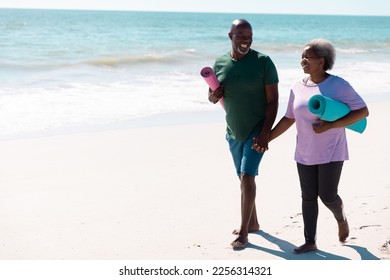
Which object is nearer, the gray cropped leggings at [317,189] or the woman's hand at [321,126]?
the woman's hand at [321,126]

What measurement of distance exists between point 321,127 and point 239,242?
108 cm

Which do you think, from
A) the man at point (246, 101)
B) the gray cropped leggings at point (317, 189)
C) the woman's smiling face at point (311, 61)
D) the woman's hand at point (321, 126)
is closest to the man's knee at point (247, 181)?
the man at point (246, 101)

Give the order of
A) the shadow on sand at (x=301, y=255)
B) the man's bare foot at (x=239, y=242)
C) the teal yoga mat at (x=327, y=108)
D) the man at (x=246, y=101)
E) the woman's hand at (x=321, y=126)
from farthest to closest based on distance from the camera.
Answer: the man's bare foot at (x=239, y=242) → the man at (x=246, y=101) → the shadow on sand at (x=301, y=255) → the woman's hand at (x=321, y=126) → the teal yoga mat at (x=327, y=108)

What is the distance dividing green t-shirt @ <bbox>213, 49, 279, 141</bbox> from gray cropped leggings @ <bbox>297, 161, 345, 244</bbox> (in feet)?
1.57

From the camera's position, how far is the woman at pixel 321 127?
3.79 metres

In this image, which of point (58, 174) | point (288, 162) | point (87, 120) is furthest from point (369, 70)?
point (58, 174)

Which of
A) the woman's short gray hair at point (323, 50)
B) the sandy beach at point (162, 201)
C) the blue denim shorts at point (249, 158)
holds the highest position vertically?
the woman's short gray hair at point (323, 50)

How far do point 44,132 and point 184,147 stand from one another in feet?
7.43

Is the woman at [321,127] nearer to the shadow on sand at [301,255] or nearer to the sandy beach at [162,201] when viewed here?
the shadow on sand at [301,255]

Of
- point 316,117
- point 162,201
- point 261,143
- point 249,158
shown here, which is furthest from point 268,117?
point 162,201

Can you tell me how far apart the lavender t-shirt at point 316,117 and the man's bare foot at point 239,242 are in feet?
2.45

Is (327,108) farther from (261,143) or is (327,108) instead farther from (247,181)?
(247,181)

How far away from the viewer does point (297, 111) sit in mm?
3922

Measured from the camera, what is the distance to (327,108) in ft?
12.0
